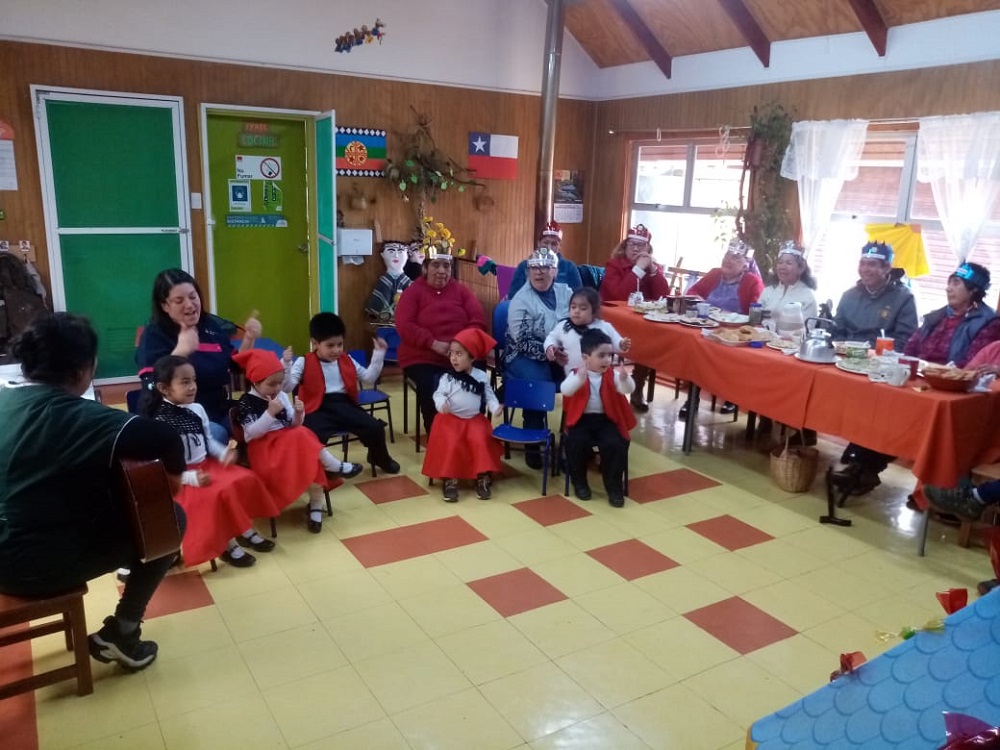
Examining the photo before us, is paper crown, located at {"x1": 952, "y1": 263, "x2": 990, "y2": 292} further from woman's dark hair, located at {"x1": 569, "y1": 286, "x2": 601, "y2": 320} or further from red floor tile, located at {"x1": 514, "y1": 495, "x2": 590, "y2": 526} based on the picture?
red floor tile, located at {"x1": 514, "y1": 495, "x2": 590, "y2": 526}

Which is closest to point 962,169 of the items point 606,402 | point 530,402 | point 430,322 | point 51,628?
point 606,402

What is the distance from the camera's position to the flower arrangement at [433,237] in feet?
20.7

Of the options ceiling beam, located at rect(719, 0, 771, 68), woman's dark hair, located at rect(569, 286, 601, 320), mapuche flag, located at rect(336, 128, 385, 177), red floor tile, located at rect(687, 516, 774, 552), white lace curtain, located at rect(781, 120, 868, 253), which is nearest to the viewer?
red floor tile, located at rect(687, 516, 774, 552)

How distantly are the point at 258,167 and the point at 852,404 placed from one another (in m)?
4.58

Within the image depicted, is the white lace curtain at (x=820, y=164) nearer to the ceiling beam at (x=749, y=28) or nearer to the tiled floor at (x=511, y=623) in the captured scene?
the ceiling beam at (x=749, y=28)

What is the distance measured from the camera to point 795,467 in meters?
4.02

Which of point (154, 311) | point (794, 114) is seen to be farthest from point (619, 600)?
point (794, 114)

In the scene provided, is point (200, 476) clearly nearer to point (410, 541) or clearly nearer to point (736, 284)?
point (410, 541)

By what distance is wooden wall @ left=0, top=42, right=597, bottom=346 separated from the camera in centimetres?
493

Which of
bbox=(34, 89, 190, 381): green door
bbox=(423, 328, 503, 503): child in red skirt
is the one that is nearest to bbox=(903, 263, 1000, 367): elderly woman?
bbox=(423, 328, 503, 503): child in red skirt

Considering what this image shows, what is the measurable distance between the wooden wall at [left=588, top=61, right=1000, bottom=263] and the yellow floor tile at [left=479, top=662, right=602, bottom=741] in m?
4.24

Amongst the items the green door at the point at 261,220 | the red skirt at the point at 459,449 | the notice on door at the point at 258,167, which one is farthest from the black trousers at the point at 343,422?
the notice on door at the point at 258,167

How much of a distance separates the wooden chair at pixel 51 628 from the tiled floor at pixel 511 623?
102 mm

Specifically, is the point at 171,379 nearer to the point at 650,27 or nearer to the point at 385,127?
the point at 385,127
